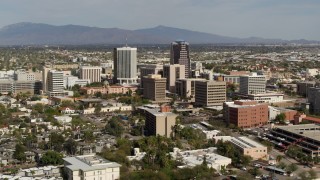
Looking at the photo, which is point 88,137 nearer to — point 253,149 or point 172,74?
point 253,149

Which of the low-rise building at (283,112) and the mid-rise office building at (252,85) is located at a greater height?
the mid-rise office building at (252,85)

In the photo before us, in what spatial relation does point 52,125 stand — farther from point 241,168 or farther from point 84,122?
point 241,168

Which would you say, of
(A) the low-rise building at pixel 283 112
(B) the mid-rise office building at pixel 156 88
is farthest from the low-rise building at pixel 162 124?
(B) the mid-rise office building at pixel 156 88

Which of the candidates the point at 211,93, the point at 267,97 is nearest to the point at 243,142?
the point at 211,93

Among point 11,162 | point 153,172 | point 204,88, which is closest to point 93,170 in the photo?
point 153,172

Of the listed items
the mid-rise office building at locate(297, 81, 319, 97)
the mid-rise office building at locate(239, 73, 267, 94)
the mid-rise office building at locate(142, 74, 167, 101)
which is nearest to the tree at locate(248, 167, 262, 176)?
the mid-rise office building at locate(142, 74, 167, 101)

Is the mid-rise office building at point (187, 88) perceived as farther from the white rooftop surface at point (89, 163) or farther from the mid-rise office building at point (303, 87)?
the white rooftop surface at point (89, 163)
